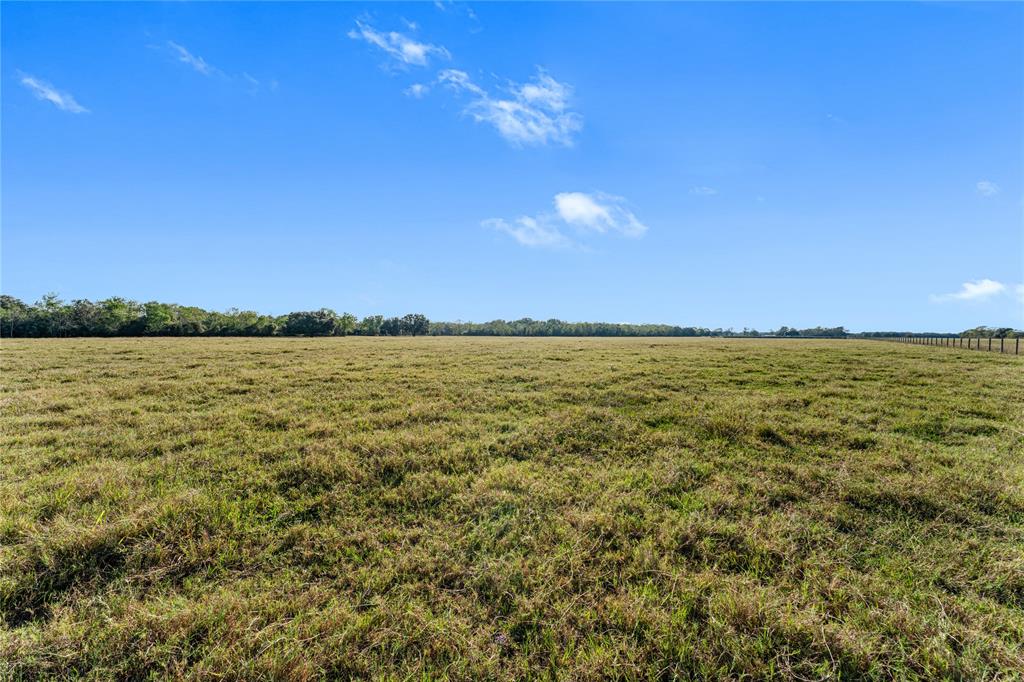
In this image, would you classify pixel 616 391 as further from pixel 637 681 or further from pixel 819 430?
pixel 637 681

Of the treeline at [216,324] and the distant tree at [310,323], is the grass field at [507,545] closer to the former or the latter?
the treeline at [216,324]

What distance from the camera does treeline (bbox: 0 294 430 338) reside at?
6569cm

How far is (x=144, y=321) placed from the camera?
7362 centimetres

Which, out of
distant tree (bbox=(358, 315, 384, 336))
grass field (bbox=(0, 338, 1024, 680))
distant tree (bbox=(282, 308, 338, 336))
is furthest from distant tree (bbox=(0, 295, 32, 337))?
grass field (bbox=(0, 338, 1024, 680))

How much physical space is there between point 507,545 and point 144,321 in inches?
3896

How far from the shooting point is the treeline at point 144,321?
65688 mm

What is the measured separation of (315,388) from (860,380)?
18.6 meters

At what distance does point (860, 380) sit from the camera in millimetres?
13992

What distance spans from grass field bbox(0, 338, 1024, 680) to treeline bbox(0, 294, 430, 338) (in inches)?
3438

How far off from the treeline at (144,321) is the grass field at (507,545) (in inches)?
3438

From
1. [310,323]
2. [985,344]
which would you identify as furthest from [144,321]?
[985,344]

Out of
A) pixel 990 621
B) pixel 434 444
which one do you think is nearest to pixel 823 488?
pixel 990 621

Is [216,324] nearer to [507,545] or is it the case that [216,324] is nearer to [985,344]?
[507,545]

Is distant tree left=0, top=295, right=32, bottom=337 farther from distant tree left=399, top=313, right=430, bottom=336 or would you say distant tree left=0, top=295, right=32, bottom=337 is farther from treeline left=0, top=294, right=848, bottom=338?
distant tree left=399, top=313, right=430, bottom=336
